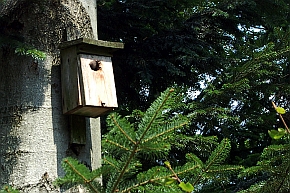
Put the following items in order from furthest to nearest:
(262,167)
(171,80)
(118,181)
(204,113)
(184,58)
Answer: (171,80)
(184,58)
(204,113)
(262,167)
(118,181)

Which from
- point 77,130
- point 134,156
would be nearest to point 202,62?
point 77,130

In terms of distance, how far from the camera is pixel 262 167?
7.57 ft

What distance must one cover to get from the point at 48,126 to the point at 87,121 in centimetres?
21

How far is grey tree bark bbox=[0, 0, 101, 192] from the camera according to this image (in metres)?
2.16

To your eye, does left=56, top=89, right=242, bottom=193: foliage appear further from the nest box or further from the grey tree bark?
the nest box

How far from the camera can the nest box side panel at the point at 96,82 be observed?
2.36 m

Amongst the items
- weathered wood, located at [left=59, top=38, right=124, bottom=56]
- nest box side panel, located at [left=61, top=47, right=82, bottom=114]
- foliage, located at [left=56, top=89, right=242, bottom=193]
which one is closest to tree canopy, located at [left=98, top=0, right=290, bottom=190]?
weathered wood, located at [left=59, top=38, right=124, bottom=56]

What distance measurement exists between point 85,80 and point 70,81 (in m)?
0.06

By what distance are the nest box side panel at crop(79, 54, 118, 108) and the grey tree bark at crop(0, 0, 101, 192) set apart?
0.09 meters

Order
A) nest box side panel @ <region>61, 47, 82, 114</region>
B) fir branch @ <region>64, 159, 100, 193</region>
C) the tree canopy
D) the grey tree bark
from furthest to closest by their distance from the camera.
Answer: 1. the tree canopy
2. nest box side panel @ <region>61, 47, 82, 114</region>
3. the grey tree bark
4. fir branch @ <region>64, 159, 100, 193</region>

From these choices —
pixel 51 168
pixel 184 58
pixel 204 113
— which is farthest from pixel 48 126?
pixel 184 58

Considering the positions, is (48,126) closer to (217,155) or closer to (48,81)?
(48,81)

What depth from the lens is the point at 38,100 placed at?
2248 millimetres

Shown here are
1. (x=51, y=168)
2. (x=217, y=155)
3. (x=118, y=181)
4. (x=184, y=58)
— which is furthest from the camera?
(x=184, y=58)
